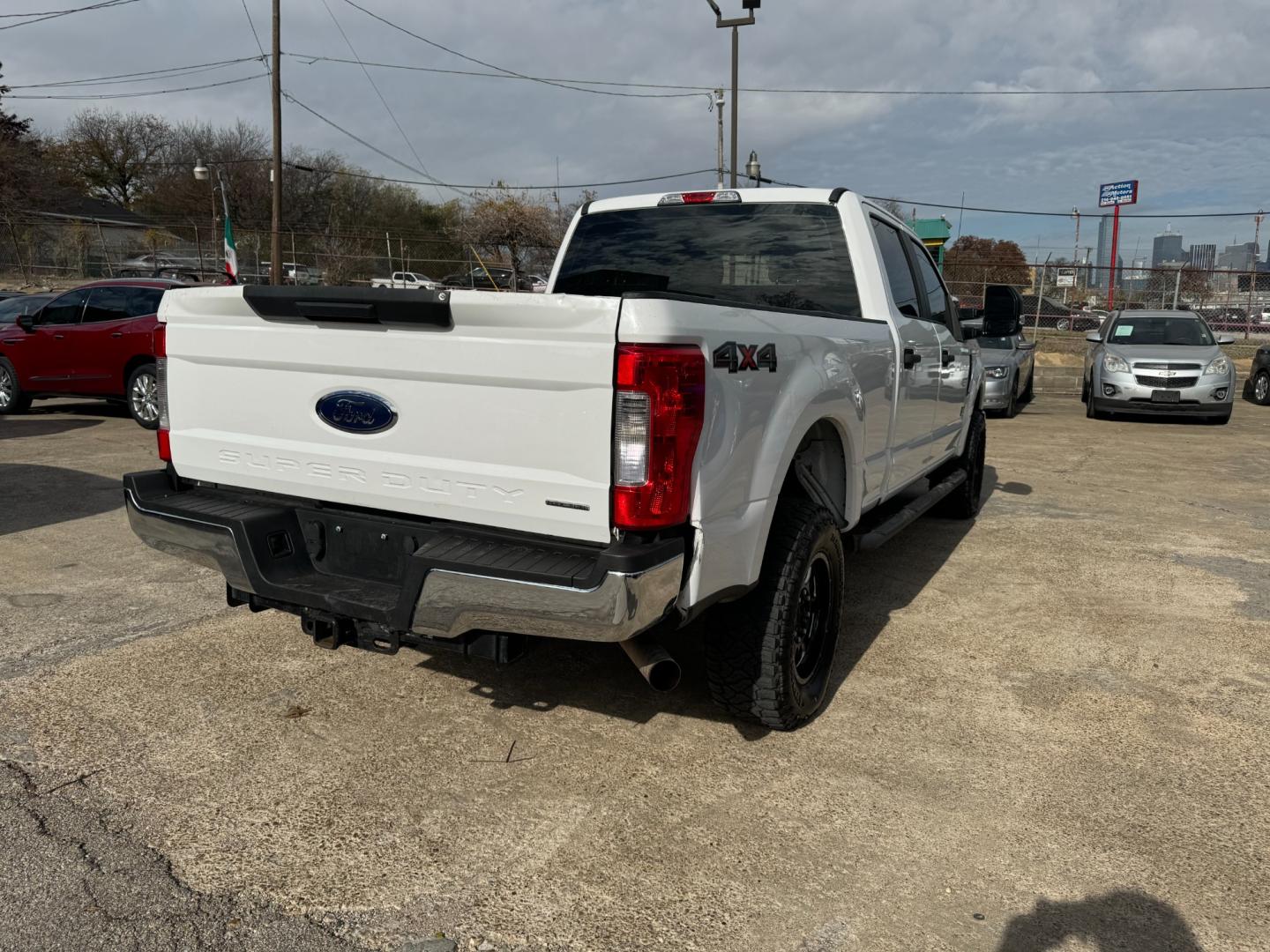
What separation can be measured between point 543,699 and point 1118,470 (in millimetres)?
7528

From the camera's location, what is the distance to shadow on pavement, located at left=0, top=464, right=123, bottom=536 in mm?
6549

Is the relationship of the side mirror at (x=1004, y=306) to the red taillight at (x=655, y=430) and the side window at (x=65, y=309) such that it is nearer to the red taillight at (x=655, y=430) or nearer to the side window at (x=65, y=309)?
the red taillight at (x=655, y=430)

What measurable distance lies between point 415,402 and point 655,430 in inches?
32.2

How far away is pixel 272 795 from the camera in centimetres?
300

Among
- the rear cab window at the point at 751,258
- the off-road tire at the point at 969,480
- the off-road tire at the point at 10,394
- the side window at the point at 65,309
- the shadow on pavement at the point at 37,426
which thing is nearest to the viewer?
the rear cab window at the point at 751,258

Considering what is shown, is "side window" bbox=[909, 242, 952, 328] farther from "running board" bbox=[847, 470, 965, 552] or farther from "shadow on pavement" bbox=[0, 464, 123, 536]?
"shadow on pavement" bbox=[0, 464, 123, 536]

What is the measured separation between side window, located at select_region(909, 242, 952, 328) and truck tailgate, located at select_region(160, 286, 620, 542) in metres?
3.45

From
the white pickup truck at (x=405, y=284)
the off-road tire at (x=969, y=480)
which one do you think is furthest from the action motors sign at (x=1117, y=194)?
the off-road tire at (x=969, y=480)

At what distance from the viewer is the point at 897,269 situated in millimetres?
4949

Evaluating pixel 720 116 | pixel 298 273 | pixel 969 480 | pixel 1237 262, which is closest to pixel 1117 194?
pixel 1237 262

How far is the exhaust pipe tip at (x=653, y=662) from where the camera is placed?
9.43ft

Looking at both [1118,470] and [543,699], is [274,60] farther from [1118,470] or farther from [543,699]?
[543,699]

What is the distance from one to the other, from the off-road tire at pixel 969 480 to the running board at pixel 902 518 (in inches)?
20.0

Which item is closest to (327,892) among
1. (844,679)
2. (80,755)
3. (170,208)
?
(80,755)
